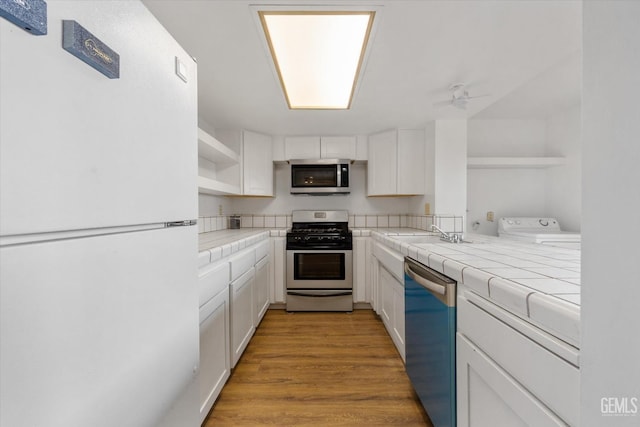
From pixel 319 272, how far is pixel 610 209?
2.70 metres

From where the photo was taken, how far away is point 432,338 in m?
1.24

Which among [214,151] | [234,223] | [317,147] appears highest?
[317,147]

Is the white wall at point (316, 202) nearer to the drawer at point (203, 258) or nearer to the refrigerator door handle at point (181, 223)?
the drawer at point (203, 258)

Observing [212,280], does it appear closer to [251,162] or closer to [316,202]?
[251,162]

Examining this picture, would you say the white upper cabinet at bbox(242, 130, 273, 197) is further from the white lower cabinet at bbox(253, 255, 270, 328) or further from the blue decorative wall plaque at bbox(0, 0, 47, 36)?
the blue decorative wall plaque at bbox(0, 0, 47, 36)

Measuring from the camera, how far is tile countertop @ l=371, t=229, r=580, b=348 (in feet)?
1.94

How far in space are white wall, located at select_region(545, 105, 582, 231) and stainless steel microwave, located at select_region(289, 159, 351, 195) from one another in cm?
244

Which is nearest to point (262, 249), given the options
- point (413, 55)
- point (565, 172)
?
point (413, 55)

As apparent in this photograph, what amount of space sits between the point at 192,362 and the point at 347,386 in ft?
3.79

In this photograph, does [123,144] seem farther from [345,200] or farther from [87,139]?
[345,200]

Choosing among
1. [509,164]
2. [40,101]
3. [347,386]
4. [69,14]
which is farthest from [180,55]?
[509,164]

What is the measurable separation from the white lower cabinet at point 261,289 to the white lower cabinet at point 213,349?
73 centimetres

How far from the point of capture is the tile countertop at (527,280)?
592 mm

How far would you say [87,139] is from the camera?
19.2 inches
